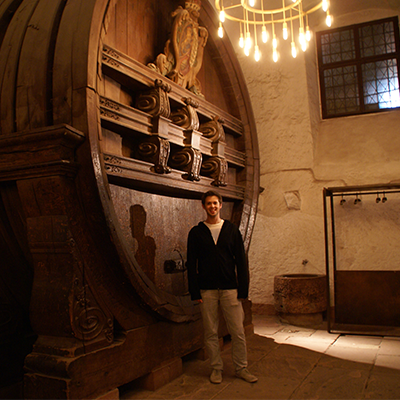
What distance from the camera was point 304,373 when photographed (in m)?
2.56

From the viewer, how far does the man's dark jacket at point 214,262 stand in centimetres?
249

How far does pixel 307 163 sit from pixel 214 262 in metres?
3.20

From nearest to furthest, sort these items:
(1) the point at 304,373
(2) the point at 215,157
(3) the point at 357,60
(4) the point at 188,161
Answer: (1) the point at 304,373
(4) the point at 188,161
(2) the point at 215,157
(3) the point at 357,60

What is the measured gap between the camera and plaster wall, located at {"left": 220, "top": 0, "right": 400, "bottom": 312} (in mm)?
4934

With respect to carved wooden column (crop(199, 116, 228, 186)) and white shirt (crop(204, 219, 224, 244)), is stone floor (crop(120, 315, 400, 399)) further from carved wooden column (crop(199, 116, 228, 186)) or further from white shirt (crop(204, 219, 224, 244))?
carved wooden column (crop(199, 116, 228, 186))

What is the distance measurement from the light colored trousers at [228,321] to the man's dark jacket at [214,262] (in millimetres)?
50

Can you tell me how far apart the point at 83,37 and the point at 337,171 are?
3.99 meters

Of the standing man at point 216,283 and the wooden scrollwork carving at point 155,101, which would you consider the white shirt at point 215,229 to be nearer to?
the standing man at point 216,283

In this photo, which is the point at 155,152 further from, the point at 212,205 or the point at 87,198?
the point at 87,198

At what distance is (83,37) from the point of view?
1.93m

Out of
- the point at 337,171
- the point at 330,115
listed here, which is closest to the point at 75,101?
the point at 337,171

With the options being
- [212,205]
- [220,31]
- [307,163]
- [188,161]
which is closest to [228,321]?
[212,205]

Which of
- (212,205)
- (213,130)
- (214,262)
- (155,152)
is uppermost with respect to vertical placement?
(213,130)

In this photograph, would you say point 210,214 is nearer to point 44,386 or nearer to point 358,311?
point 44,386
